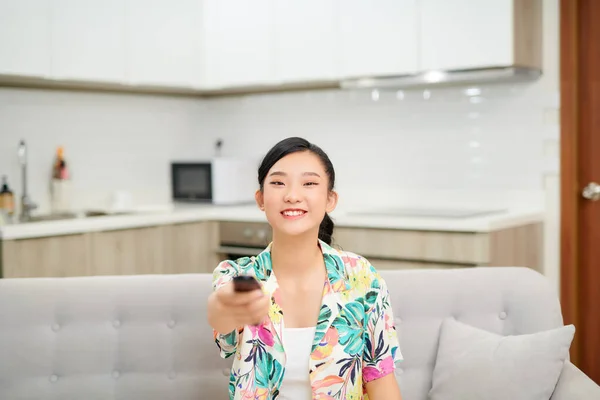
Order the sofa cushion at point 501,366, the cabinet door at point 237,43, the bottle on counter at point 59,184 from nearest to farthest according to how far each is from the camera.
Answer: the sofa cushion at point 501,366
the bottle on counter at point 59,184
the cabinet door at point 237,43

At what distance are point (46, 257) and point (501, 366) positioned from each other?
Answer: 224 centimetres

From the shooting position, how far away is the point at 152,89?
4.56 meters

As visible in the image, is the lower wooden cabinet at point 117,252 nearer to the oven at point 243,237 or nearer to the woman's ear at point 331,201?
the oven at point 243,237

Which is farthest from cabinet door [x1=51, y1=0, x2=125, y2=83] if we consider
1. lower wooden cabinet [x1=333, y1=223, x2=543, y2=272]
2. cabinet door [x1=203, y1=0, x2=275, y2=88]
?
lower wooden cabinet [x1=333, y1=223, x2=543, y2=272]

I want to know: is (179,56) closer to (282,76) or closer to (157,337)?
(282,76)

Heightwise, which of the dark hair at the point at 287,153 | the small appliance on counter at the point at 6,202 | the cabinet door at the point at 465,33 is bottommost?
the small appliance on counter at the point at 6,202

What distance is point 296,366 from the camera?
1.66 metres

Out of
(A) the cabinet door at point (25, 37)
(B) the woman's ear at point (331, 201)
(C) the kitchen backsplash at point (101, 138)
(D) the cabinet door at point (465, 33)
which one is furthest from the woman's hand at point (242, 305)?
(C) the kitchen backsplash at point (101, 138)

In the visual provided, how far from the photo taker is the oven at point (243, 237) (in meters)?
4.09

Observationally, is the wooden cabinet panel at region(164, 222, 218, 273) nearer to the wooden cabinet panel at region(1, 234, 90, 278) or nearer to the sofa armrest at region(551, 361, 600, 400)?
the wooden cabinet panel at region(1, 234, 90, 278)

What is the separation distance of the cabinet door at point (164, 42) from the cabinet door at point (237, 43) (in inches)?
2.9

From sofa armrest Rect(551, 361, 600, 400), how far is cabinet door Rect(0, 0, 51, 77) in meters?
2.82

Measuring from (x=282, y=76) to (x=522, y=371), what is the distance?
8.87ft

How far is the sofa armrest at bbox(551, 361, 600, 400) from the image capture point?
1822 mm
